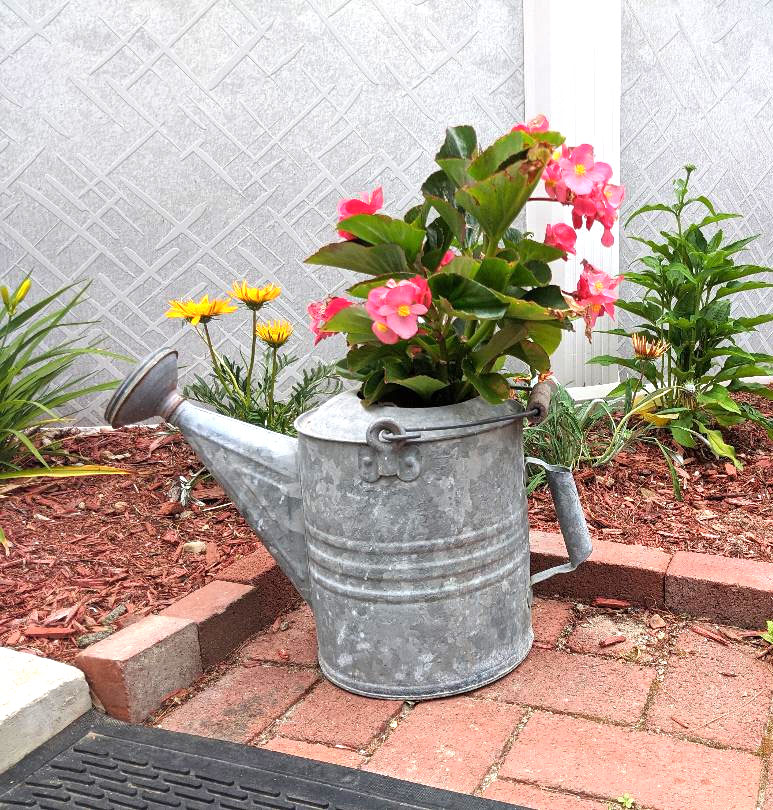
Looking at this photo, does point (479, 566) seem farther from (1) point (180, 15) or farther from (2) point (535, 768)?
(1) point (180, 15)

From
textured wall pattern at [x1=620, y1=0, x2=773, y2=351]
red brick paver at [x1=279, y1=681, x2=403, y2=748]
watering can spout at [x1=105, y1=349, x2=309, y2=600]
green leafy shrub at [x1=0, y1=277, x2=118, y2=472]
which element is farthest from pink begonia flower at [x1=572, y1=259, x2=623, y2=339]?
textured wall pattern at [x1=620, y1=0, x2=773, y2=351]

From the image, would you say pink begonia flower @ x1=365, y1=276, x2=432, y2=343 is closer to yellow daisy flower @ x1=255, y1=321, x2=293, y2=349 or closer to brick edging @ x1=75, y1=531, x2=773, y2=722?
brick edging @ x1=75, y1=531, x2=773, y2=722

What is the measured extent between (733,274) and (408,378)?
1.54m

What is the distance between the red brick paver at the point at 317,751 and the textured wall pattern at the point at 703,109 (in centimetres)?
252

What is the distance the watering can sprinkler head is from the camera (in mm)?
1824

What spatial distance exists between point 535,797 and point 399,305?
0.91 m

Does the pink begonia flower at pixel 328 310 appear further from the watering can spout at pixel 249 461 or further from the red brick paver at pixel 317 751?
the red brick paver at pixel 317 751

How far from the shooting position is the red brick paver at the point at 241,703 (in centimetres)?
178

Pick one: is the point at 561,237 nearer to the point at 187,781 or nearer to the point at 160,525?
the point at 187,781

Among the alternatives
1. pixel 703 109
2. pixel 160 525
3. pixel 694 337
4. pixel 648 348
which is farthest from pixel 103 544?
pixel 703 109

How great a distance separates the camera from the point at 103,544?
2.42m

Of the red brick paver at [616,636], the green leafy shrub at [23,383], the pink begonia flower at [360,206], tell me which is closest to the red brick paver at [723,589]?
the red brick paver at [616,636]

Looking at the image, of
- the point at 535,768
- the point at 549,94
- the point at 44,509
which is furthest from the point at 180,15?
the point at 535,768

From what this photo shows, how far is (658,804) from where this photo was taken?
57.6 inches
